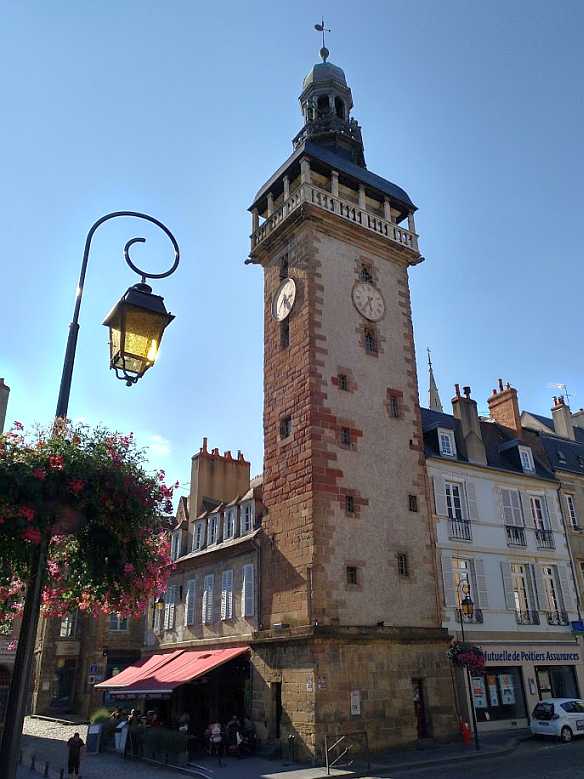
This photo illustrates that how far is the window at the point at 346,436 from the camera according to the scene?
70.7 feet

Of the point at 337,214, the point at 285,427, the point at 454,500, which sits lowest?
the point at 454,500

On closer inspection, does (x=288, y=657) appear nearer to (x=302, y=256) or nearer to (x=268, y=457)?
(x=268, y=457)

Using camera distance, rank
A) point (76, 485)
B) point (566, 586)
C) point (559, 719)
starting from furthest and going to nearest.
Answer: point (566, 586), point (559, 719), point (76, 485)

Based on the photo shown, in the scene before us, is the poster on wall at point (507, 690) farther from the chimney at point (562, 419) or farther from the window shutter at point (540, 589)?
the chimney at point (562, 419)

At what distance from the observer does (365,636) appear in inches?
747

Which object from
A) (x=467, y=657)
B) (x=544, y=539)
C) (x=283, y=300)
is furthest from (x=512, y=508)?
(x=283, y=300)

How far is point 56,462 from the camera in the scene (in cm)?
690

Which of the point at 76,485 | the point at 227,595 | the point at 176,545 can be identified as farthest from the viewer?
the point at 176,545

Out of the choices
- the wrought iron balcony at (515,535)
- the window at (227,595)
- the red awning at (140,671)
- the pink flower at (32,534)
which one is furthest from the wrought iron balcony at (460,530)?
the pink flower at (32,534)

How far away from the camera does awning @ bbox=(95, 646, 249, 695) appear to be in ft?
68.9

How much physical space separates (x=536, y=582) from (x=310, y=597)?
10114 millimetres

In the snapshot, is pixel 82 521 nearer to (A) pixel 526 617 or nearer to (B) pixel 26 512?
(B) pixel 26 512

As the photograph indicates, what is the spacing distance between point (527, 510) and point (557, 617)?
13.1 feet

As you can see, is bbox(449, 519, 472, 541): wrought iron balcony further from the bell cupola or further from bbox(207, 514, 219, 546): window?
the bell cupola
